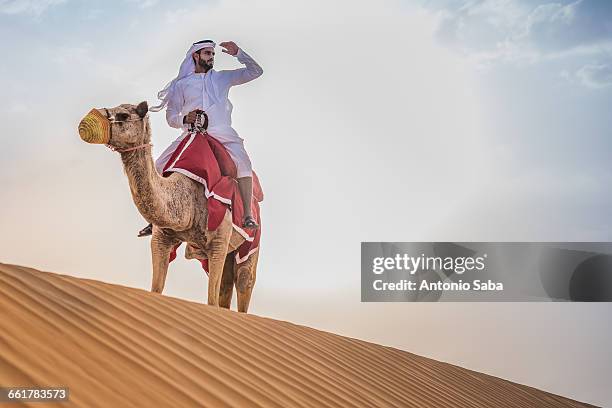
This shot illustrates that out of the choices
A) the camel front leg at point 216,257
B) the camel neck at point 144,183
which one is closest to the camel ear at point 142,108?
the camel neck at point 144,183

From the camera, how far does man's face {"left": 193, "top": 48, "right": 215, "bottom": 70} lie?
860 cm

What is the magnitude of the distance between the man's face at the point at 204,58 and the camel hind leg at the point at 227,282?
69.3 inches

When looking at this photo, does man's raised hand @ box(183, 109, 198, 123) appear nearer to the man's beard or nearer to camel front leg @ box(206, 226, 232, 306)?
the man's beard

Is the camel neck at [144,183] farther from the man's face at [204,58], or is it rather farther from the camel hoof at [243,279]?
the camel hoof at [243,279]

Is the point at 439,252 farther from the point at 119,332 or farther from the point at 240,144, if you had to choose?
the point at 119,332

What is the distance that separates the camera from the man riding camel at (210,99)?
8422 mm

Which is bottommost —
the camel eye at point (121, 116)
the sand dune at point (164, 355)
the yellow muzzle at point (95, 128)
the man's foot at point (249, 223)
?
the sand dune at point (164, 355)

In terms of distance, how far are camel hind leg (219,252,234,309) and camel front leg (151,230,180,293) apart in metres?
1.31

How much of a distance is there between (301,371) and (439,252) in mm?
12999

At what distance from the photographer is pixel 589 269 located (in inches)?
780

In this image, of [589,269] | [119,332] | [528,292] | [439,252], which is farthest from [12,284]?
[589,269]

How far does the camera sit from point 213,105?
849 cm

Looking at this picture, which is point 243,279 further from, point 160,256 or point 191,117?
point 191,117

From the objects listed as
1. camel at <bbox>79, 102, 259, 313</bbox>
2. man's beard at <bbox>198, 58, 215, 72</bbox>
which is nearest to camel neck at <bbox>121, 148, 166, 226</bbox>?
camel at <bbox>79, 102, 259, 313</bbox>
